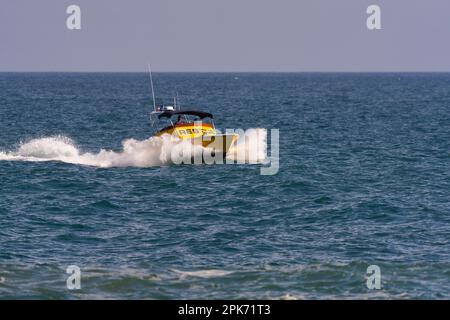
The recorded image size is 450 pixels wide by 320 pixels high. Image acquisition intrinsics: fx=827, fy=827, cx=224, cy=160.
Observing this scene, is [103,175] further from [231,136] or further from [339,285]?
[339,285]

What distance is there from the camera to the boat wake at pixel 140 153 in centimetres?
4609

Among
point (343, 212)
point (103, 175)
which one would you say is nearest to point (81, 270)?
point (343, 212)

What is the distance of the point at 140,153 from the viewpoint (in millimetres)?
47062

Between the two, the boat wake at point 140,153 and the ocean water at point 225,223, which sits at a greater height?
the boat wake at point 140,153

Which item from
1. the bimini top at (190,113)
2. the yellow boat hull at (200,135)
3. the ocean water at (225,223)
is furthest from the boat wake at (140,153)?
the bimini top at (190,113)

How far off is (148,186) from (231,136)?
263 inches

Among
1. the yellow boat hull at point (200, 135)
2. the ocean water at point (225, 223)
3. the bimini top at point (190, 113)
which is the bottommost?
the ocean water at point (225, 223)

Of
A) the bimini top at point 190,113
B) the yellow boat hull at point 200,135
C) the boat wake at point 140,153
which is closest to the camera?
the yellow boat hull at point 200,135

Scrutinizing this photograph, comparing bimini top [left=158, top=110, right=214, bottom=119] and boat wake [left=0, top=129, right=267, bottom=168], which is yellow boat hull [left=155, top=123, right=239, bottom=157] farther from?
bimini top [left=158, top=110, right=214, bottom=119]

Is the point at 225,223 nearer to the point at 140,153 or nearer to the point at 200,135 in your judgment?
the point at 200,135

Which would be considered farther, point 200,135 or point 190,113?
point 190,113

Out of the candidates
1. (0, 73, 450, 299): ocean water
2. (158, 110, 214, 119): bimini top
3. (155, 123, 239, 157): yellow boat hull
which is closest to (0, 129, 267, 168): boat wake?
(0, 73, 450, 299): ocean water

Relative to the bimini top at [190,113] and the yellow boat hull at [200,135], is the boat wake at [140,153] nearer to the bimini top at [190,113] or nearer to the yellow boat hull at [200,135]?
the yellow boat hull at [200,135]

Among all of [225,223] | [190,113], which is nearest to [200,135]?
[190,113]
